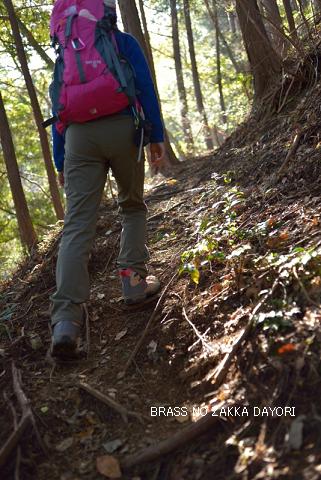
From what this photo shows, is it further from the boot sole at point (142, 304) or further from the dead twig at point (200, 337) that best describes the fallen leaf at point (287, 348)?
the boot sole at point (142, 304)

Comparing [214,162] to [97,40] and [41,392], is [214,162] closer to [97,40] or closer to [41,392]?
[97,40]

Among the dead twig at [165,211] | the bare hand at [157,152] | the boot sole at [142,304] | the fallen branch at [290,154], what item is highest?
the bare hand at [157,152]

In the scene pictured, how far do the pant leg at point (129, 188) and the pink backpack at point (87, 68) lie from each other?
0.53 ft

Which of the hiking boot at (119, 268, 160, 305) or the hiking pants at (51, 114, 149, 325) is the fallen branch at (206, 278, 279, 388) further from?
the hiking boot at (119, 268, 160, 305)

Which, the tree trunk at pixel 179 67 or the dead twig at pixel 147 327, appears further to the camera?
the tree trunk at pixel 179 67

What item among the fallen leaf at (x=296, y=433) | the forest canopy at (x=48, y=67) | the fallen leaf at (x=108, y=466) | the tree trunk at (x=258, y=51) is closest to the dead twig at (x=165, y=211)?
the forest canopy at (x=48, y=67)

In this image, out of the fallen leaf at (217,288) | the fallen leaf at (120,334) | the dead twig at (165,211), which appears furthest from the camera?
the dead twig at (165,211)

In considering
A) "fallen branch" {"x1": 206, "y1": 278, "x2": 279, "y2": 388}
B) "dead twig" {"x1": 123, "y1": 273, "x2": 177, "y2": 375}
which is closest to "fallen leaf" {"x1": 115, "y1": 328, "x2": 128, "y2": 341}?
"dead twig" {"x1": 123, "y1": 273, "x2": 177, "y2": 375}

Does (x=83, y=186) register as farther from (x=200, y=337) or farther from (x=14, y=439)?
(x=14, y=439)

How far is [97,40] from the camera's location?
2.85m

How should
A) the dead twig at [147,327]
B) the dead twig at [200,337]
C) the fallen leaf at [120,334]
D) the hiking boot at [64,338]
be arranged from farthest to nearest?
the fallen leaf at [120,334] < the dead twig at [147,327] < the hiking boot at [64,338] < the dead twig at [200,337]

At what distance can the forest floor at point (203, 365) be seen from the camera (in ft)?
6.35

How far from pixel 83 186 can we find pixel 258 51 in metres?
4.65

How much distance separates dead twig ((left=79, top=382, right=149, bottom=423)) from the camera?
231 cm
